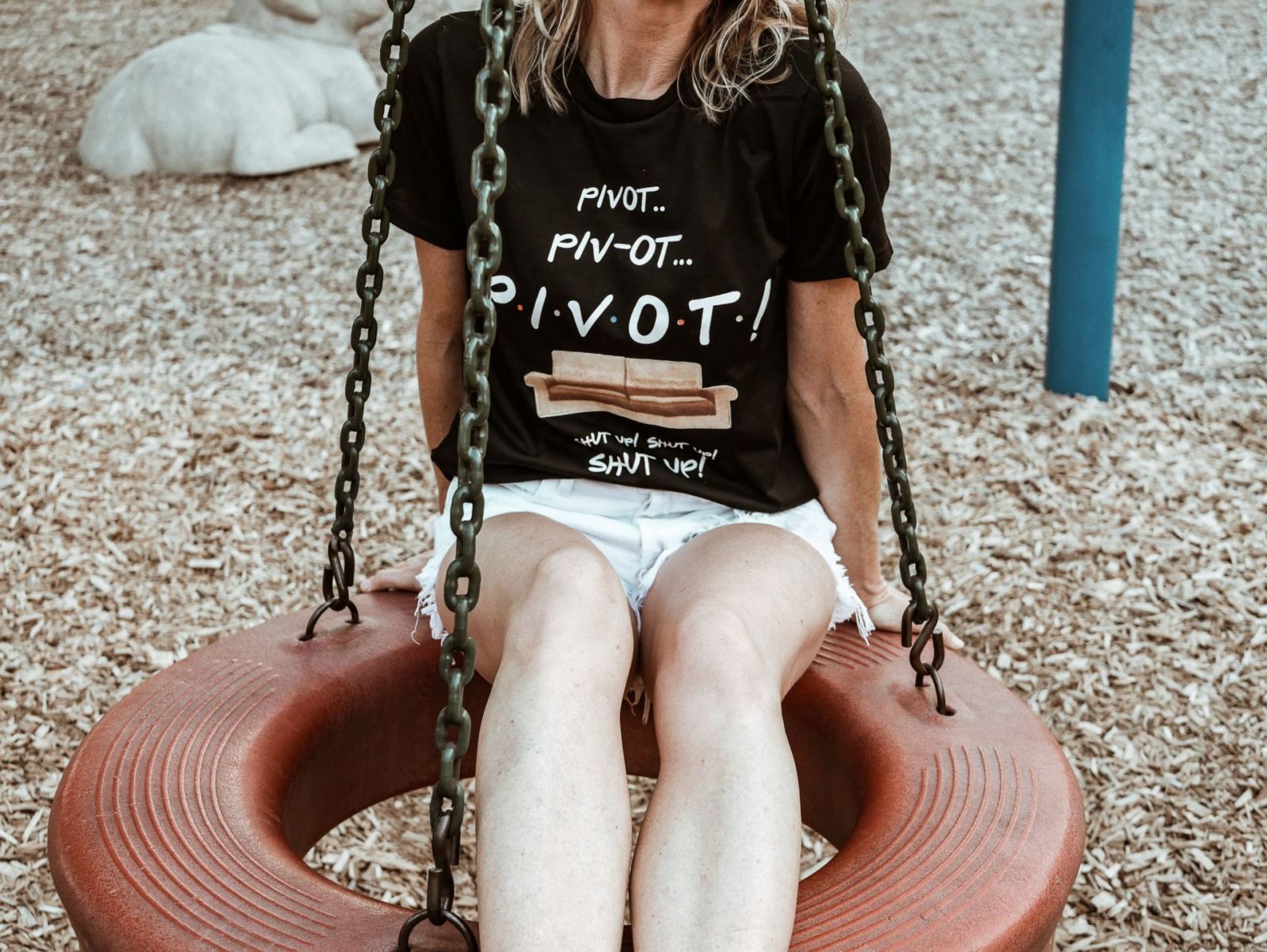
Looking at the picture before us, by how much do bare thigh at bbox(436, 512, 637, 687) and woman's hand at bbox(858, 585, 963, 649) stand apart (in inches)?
16.1

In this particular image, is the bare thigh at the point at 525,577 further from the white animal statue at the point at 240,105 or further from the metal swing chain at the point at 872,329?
the white animal statue at the point at 240,105

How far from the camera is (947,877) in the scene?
1563 mm

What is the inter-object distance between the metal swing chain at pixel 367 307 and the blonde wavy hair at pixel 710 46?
7.0 inches

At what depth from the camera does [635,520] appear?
79.5 inches

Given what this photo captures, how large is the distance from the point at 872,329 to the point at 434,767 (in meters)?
1.00

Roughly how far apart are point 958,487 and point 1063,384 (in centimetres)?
64

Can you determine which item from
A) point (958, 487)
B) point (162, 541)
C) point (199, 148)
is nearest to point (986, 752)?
point (958, 487)

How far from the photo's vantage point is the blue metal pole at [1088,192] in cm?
394

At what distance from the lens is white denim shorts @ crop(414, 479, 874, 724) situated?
1997 mm

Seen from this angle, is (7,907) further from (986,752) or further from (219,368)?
(219,368)

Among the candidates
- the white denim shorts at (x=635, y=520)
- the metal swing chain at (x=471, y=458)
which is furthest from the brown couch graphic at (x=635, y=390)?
the metal swing chain at (x=471, y=458)

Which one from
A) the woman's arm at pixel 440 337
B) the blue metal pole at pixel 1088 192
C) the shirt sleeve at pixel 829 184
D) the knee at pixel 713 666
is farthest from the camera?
the blue metal pole at pixel 1088 192

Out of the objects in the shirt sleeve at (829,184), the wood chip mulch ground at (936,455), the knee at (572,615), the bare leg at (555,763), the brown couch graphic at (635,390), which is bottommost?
the wood chip mulch ground at (936,455)

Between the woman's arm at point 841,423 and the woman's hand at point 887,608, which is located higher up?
the woman's arm at point 841,423
